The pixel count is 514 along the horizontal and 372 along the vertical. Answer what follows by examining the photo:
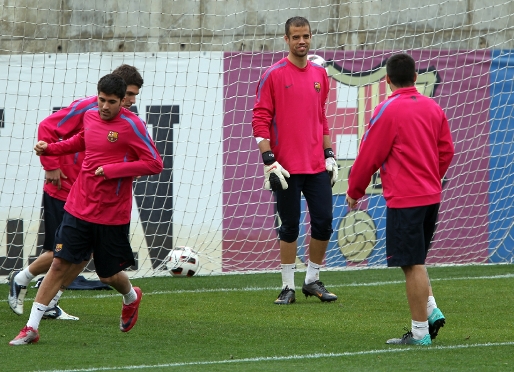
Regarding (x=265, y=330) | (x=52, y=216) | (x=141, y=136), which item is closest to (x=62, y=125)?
(x=52, y=216)

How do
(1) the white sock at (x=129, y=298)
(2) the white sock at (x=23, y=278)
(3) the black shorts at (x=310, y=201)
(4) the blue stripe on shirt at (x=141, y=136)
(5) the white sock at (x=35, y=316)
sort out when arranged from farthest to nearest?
(3) the black shorts at (x=310, y=201)
(2) the white sock at (x=23, y=278)
(1) the white sock at (x=129, y=298)
(4) the blue stripe on shirt at (x=141, y=136)
(5) the white sock at (x=35, y=316)

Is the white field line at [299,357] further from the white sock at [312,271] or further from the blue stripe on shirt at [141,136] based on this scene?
the white sock at [312,271]

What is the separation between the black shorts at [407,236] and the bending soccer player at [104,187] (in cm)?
146

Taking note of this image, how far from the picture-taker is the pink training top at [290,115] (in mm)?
7684

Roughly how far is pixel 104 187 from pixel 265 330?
4.55 feet

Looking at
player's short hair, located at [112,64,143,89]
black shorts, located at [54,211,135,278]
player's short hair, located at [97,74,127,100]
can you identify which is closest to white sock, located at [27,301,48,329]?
black shorts, located at [54,211,135,278]

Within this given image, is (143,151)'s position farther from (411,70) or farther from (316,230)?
(316,230)

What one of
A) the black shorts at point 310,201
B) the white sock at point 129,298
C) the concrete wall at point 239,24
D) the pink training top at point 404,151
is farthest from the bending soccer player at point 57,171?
the concrete wall at point 239,24

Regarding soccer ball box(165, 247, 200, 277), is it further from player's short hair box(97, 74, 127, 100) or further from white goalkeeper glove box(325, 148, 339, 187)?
player's short hair box(97, 74, 127, 100)

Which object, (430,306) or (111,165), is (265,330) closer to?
(430,306)

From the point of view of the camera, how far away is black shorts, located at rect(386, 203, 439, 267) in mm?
5559

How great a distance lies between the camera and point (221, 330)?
6402 mm

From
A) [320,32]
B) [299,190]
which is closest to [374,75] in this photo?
[320,32]

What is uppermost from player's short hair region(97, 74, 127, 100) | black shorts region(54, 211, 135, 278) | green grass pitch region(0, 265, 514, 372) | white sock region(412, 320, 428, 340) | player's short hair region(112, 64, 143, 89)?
player's short hair region(112, 64, 143, 89)
